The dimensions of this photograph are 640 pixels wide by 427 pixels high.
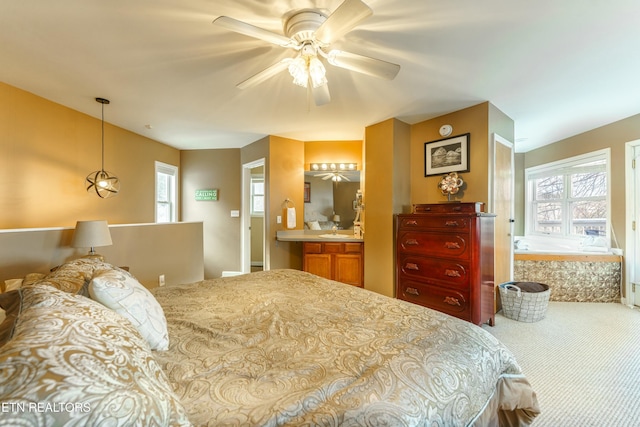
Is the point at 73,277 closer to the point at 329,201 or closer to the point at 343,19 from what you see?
the point at 343,19

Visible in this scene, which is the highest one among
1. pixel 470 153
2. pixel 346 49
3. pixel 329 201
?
pixel 346 49

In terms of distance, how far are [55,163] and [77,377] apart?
11.6 ft

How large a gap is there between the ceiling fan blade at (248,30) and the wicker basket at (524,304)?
334cm

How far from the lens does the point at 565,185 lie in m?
4.34

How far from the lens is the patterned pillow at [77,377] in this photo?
0.43 meters

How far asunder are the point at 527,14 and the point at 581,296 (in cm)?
378

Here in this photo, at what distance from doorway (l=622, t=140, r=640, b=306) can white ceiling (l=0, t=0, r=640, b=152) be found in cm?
59

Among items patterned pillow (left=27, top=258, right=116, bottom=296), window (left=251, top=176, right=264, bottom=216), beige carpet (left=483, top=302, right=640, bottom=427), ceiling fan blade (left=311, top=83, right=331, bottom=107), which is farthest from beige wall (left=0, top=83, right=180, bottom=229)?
beige carpet (left=483, top=302, right=640, bottom=427)

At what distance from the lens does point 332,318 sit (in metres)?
1.30

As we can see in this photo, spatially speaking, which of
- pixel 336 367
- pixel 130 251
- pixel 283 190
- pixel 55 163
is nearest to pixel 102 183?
pixel 55 163

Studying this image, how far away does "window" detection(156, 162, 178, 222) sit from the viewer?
466cm

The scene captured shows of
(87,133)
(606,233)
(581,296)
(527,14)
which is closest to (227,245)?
(87,133)

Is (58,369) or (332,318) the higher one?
(58,369)

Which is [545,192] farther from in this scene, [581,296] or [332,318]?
[332,318]
